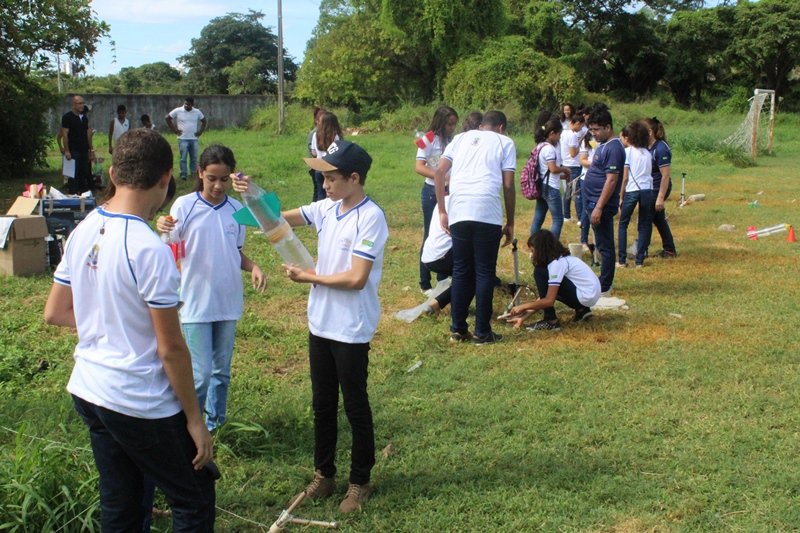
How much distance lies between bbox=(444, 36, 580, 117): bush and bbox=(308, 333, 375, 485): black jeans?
98.4ft

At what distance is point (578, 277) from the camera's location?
6.93 metres

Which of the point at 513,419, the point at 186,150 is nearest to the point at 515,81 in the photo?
the point at 186,150

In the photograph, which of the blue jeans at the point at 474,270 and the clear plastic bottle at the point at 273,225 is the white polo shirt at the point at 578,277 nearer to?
the blue jeans at the point at 474,270

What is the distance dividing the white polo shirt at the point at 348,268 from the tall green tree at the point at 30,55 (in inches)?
556

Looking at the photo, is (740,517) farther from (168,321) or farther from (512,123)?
(512,123)

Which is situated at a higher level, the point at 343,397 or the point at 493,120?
the point at 493,120

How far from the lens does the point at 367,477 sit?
3768mm

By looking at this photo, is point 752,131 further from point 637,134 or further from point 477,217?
point 477,217

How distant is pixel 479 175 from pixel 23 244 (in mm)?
5125

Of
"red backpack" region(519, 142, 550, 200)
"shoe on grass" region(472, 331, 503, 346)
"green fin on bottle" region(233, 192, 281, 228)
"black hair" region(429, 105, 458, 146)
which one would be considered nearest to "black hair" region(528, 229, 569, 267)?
"shoe on grass" region(472, 331, 503, 346)

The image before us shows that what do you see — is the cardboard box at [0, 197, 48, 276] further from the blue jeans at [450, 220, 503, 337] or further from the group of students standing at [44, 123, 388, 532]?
the group of students standing at [44, 123, 388, 532]

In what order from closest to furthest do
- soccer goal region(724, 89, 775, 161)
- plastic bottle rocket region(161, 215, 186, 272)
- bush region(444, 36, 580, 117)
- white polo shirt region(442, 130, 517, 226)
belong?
1. plastic bottle rocket region(161, 215, 186, 272)
2. white polo shirt region(442, 130, 517, 226)
3. soccer goal region(724, 89, 775, 161)
4. bush region(444, 36, 580, 117)

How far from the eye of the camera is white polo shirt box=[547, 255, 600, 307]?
688 cm

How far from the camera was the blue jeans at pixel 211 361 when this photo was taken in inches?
157
